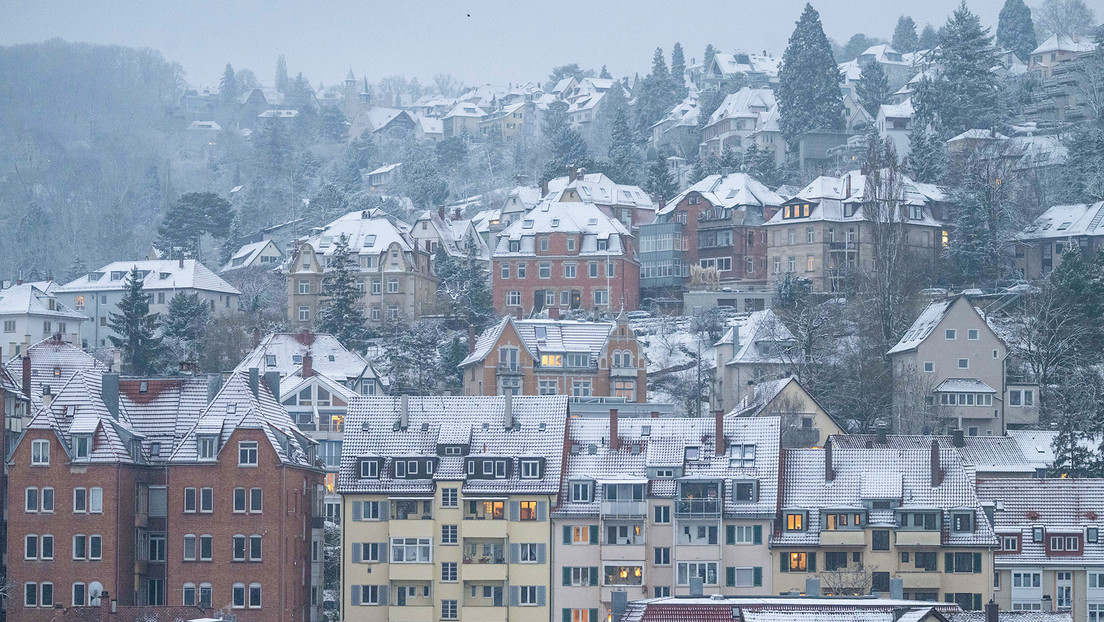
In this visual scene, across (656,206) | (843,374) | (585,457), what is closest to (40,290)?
(656,206)

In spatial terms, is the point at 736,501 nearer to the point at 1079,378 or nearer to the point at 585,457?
the point at 585,457

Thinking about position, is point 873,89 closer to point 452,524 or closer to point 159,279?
point 159,279

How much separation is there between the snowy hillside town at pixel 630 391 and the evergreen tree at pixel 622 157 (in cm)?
55

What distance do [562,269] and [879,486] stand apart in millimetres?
57038

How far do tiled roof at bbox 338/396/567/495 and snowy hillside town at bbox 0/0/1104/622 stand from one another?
6.0 inches

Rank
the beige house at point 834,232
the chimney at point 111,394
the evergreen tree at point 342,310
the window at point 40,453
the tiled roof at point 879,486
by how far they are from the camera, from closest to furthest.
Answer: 1. the window at point 40,453
2. the tiled roof at point 879,486
3. the chimney at point 111,394
4. the evergreen tree at point 342,310
5. the beige house at point 834,232

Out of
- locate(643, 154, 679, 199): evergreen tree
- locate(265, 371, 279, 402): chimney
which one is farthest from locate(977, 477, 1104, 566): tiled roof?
locate(643, 154, 679, 199): evergreen tree

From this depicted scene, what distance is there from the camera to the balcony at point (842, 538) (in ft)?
260

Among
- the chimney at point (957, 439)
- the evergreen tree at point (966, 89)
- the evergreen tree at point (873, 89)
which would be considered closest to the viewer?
the chimney at point (957, 439)

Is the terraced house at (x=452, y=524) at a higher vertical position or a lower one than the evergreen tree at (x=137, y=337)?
lower

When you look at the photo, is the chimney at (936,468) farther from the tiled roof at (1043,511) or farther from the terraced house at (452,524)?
the terraced house at (452,524)

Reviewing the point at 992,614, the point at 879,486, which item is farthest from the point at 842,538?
the point at 992,614

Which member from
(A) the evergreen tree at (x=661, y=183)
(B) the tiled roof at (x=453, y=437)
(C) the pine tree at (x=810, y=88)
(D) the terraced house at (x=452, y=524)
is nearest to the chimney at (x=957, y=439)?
(B) the tiled roof at (x=453, y=437)

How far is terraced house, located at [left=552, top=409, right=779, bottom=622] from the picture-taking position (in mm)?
79938
